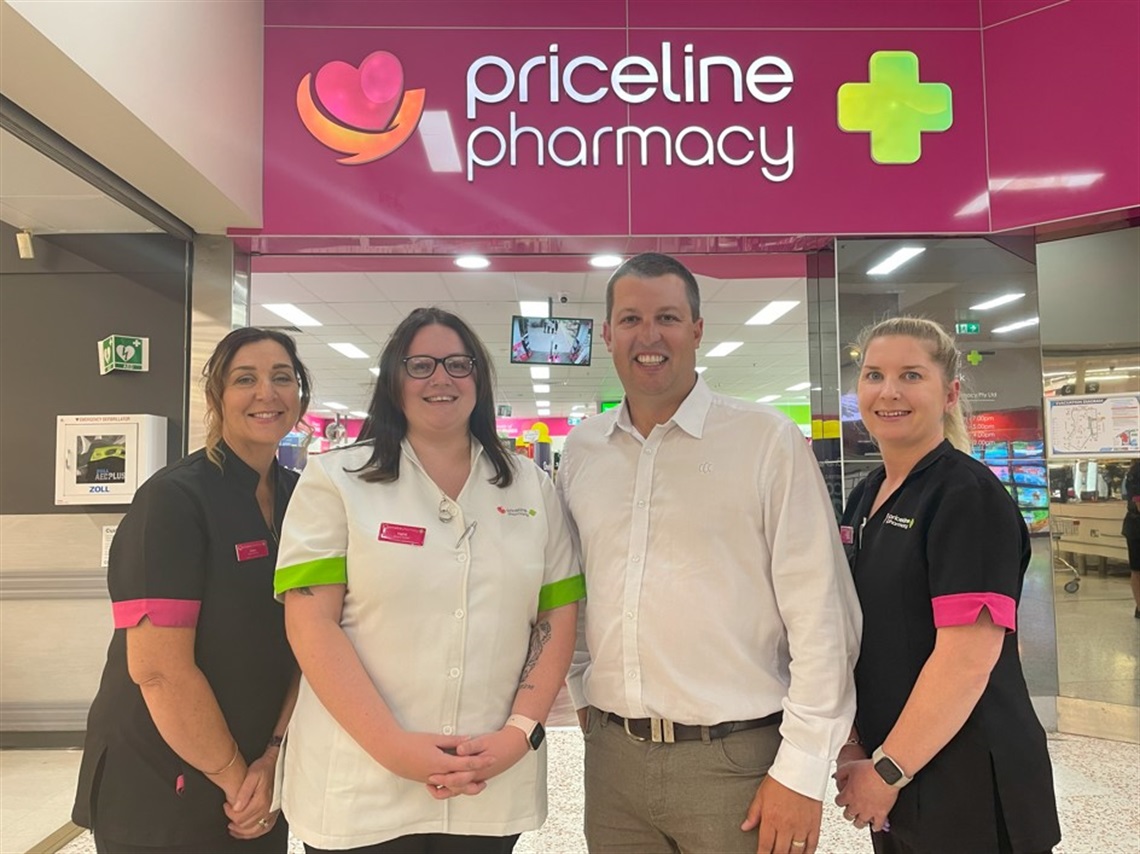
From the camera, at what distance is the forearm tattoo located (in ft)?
4.85

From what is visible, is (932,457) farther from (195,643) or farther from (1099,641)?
(1099,641)

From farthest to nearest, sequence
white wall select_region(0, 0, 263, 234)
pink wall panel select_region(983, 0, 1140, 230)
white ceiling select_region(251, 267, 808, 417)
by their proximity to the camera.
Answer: white ceiling select_region(251, 267, 808, 417)
pink wall panel select_region(983, 0, 1140, 230)
white wall select_region(0, 0, 263, 234)

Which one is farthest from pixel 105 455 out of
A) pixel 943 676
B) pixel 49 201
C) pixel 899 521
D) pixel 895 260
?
pixel 895 260

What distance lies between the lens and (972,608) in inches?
54.7

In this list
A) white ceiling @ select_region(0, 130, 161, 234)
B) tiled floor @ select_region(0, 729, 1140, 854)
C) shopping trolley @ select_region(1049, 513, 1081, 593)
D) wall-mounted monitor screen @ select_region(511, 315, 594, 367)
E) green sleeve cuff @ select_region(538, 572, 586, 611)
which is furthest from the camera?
wall-mounted monitor screen @ select_region(511, 315, 594, 367)

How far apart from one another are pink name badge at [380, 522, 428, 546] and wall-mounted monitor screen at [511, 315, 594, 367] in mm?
3789

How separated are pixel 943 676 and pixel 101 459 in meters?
3.91

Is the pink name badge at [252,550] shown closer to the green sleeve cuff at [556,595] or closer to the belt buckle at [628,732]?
the green sleeve cuff at [556,595]

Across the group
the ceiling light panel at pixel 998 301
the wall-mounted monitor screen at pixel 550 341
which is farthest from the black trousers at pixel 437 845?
the wall-mounted monitor screen at pixel 550 341

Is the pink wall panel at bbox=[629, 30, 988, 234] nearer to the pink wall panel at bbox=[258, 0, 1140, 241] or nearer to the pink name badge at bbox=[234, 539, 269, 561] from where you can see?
the pink wall panel at bbox=[258, 0, 1140, 241]

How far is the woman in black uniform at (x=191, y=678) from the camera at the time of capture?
1492 mm

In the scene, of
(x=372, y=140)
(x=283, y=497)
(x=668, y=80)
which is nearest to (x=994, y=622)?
(x=283, y=497)

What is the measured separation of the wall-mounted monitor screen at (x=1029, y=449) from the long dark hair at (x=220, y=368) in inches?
146

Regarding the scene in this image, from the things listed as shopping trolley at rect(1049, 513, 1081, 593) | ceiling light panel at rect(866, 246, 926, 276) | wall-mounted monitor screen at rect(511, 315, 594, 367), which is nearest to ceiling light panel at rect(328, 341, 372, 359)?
wall-mounted monitor screen at rect(511, 315, 594, 367)
